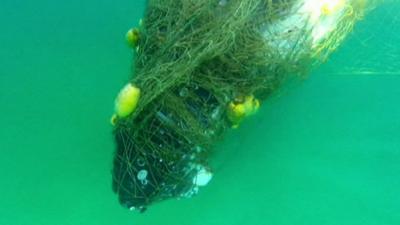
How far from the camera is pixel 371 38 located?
4.52ft

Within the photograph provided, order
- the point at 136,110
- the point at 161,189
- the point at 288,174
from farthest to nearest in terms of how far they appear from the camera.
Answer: the point at 288,174
the point at 161,189
the point at 136,110

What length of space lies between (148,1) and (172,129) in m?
0.39

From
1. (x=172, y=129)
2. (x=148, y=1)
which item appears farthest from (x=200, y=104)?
(x=148, y=1)

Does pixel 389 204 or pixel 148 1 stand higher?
pixel 148 1

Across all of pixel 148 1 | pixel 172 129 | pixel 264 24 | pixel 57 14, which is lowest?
pixel 172 129

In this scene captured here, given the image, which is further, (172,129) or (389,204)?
(389,204)

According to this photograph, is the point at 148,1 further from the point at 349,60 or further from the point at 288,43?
the point at 349,60

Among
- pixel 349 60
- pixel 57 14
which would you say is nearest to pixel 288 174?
pixel 349 60

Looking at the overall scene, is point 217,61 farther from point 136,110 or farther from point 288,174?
point 288,174

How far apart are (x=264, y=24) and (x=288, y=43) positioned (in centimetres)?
8

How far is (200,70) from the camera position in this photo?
1129mm

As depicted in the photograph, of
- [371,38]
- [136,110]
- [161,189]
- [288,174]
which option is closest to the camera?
[136,110]

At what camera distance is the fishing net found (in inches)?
43.3

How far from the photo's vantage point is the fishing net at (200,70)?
43.3 inches
